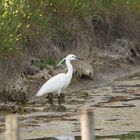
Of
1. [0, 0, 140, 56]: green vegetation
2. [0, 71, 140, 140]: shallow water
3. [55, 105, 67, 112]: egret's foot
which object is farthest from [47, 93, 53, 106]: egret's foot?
[0, 0, 140, 56]: green vegetation

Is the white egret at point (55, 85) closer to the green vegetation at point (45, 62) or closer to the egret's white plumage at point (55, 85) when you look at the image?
the egret's white plumage at point (55, 85)

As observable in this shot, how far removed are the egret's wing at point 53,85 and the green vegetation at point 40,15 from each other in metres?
1.05

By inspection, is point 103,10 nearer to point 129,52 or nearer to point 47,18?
point 129,52

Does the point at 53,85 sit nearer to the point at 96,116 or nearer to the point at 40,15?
the point at 96,116

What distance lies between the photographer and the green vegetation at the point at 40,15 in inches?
641

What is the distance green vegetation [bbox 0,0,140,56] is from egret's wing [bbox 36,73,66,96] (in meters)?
1.05


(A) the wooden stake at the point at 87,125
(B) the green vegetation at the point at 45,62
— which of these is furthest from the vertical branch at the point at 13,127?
(B) the green vegetation at the point at 45,62

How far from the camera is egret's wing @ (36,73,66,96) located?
16453 mm

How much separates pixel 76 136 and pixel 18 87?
395 cm

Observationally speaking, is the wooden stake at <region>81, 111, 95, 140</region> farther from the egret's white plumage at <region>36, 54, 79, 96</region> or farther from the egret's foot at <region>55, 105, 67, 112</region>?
the egret's white plumage at <region>36, 54, 79, 96</region>

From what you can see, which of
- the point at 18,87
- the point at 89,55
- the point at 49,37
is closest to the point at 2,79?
the point at 18,87

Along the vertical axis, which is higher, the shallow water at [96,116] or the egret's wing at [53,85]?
the egret's wing at [53,85]

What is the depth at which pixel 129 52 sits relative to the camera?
77.5 ft

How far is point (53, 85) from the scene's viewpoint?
16672 millimetres
